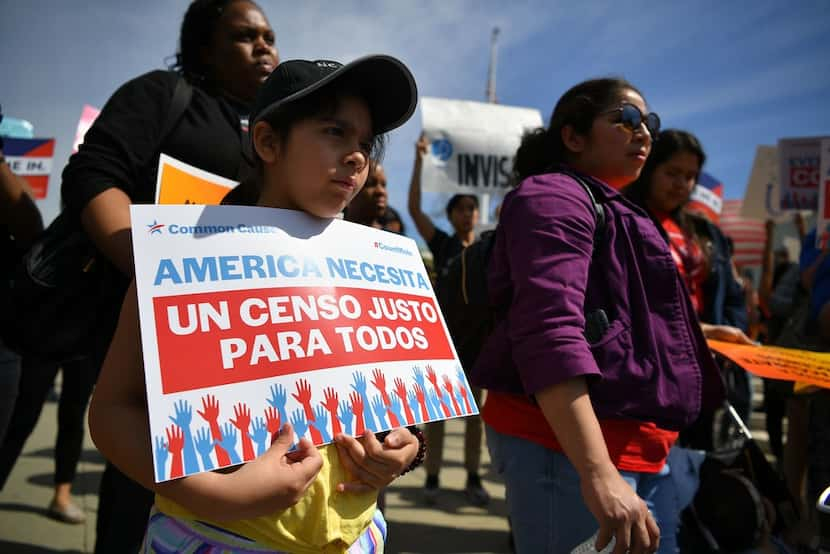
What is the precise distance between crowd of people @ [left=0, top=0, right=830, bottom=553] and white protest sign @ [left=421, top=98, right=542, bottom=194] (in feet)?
9.27

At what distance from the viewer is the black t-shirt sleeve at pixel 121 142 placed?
4.26ft

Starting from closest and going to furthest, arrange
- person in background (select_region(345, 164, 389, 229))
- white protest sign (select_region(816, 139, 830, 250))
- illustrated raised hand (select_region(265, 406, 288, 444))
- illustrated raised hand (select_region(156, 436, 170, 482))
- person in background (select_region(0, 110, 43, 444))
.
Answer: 1. illustrated raised hand (select_region(156, 436, 170, 482))
2. illustrated raised hand (select_region(265, 406, 288, 444))
3. person in background (select_region(0, 110, 43, 444))
4. person in background (select_region(345, 164, 389, 229))
5. white protest sign (select_region(816, 139, 830, 250))

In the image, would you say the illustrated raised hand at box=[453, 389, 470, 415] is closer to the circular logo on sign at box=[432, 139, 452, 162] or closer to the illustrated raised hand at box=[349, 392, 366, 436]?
the illustrated raised hand at box=[349, 392, 366, 436]

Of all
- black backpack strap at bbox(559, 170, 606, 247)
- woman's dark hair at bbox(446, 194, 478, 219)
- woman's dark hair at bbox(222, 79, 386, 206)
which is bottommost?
black backpack strap at bbox(559, 170, 606, 247)

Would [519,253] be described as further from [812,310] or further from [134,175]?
[812,310]

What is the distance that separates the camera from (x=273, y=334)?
92 centimetres

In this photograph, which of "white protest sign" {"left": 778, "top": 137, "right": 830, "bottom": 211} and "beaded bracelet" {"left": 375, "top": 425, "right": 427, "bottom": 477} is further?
"white protest sign" {"left": 778, "top": 137, "right": 830, "bottom": 211}

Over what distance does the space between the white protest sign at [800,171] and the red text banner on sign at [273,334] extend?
414cm

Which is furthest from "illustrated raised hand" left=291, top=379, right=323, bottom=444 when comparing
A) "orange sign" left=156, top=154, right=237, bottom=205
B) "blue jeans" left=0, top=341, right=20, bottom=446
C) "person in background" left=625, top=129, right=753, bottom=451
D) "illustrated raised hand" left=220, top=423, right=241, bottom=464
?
"person in background" left=625, top=129, right=753, bottom=451

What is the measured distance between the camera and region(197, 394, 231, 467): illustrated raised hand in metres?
0.81

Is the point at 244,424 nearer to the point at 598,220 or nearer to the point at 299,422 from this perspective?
the point at 299,422

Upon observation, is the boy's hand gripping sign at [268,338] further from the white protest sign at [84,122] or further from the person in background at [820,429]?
the white protest sign at [84,122]

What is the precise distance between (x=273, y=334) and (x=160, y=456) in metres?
0.24

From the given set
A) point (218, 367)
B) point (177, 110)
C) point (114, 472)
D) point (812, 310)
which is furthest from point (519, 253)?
point (812, 310)
